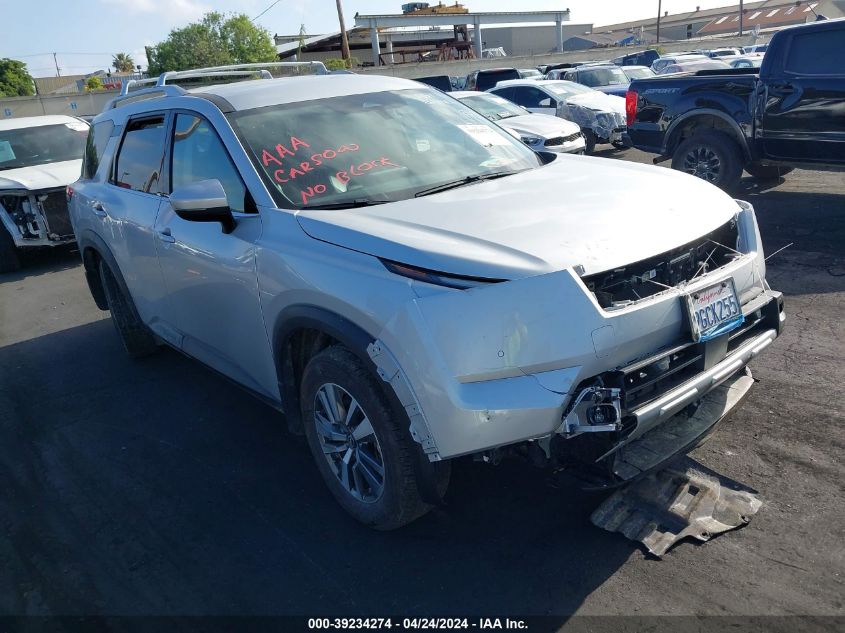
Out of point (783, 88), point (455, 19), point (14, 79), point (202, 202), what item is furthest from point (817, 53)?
point (14, 79)

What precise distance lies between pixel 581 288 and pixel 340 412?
1.26 m

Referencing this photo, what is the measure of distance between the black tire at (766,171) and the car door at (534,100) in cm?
556

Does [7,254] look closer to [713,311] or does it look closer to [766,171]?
[713,311]

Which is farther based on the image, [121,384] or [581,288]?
[121,384]

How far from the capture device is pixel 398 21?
43.6 meters

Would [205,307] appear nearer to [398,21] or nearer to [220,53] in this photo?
[398,21]

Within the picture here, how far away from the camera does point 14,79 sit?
61188 millimetres

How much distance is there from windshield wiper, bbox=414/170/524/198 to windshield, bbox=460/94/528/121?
9.05 meters

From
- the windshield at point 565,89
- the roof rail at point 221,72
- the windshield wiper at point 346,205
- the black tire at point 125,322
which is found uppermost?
the roof rail at point 221,72

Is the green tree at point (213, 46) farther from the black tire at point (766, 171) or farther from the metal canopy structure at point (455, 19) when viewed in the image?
the black tire at point (766, 171)

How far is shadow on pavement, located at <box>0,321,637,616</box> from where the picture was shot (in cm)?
Result: 286

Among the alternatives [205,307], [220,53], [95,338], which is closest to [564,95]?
[95,338]

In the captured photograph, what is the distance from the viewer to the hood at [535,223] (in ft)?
8.63

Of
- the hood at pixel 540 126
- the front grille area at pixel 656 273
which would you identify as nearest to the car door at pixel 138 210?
the front grille area at pixel 656 273
